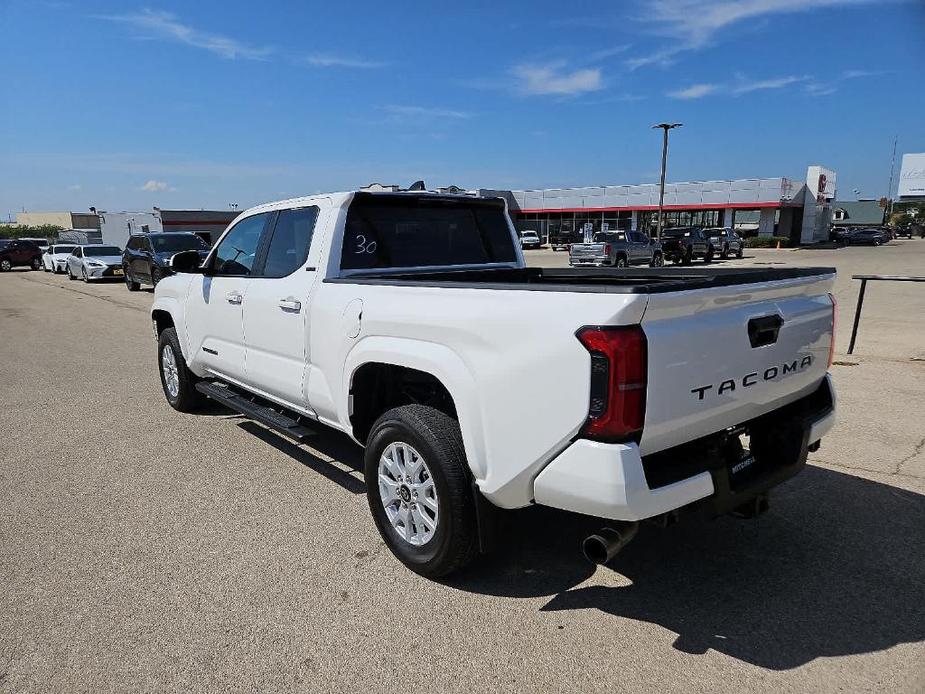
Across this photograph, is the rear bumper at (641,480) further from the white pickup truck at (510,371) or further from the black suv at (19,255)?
the black suv at (19,255)

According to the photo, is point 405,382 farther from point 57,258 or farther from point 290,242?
point 57,258

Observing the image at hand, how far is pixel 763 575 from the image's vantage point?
3.36 m

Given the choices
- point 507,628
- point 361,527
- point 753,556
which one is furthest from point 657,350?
point 361,527

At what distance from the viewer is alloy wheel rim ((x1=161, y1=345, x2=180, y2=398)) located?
6414mm

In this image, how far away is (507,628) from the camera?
295 cm

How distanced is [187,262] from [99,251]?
2419 centimetres

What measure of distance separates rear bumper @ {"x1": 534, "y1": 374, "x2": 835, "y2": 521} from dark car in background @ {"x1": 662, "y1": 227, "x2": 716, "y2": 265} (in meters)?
31.7

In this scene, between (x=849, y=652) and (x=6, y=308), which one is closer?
(x=849, y=652)

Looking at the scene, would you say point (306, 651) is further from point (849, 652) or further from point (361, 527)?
point (849, 652)

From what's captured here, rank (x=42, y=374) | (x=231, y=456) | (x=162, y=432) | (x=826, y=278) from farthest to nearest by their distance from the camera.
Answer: (x=42, y=374) → (x=162, y=432) → (x=231, y=456) → (x=826, y=278)

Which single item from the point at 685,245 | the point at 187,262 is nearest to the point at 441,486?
the point at 187,262

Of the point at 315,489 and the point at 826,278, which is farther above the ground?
the point at 826,278

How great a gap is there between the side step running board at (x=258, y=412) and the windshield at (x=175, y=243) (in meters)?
15.2

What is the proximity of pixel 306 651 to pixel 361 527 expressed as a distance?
117 centimetres
